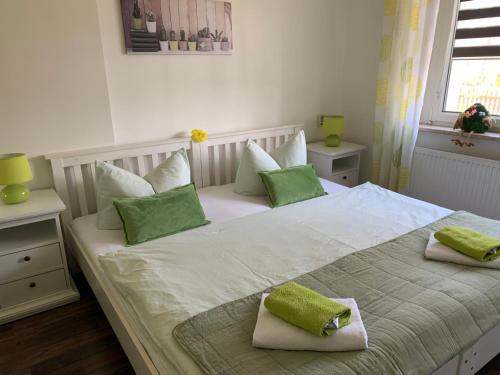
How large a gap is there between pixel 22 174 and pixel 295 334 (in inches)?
70.4

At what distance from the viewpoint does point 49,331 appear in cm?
217

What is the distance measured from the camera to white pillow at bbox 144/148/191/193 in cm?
244

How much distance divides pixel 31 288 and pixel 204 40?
205cm

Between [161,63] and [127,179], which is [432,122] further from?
[127,179]

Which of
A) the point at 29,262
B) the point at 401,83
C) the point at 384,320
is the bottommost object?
the point at 29,262

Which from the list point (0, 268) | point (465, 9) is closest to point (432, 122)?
point (465, 9)

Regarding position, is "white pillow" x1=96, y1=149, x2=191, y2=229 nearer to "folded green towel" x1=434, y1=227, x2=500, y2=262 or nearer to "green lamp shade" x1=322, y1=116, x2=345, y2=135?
"folded green towel" x1=434, y1=227, x2=500, y2=262

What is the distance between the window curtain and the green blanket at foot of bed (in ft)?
4.93

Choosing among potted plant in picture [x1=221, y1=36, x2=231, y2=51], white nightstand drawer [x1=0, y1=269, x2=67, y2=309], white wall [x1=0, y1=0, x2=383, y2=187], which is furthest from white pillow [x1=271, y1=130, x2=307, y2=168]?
white nightstand drawer [x1=0, y1=269, x2=67, y2=309]

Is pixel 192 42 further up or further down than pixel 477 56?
further up

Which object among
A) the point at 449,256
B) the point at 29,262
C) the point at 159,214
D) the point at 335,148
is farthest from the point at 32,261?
the point at 335,148

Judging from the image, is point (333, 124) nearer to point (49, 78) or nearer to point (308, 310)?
point (49, 78)

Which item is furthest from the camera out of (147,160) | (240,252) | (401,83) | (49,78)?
(401,83)

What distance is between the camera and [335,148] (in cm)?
354
